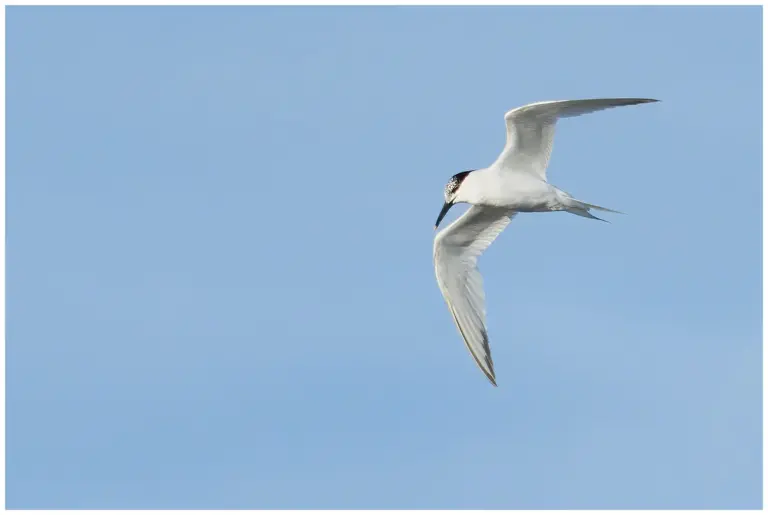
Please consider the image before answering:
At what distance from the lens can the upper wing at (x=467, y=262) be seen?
78.5 feet

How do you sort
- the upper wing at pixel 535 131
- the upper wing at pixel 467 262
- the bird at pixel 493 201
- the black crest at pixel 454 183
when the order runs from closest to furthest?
the upper wing at pixel 535 131
the bird at pixel 493 201
the black crest at pixel 454 183
the upper wing at pixel 467 262

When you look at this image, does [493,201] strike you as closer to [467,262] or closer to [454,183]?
[454,183]

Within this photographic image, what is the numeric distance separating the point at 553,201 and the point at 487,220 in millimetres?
2450

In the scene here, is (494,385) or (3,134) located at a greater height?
(3,134)

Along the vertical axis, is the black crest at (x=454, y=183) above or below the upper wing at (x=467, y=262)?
above

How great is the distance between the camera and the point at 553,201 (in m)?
21.8

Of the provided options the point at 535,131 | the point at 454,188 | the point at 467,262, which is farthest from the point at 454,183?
the point at 467,262

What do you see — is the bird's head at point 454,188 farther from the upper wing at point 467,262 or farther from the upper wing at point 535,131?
the upper wing at point 467,262

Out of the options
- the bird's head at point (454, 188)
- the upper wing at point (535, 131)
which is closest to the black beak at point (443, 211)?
the bird's head at point (454, 188)

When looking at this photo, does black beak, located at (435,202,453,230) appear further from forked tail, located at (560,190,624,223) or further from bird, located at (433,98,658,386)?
forked tail, located at (560,190,624,223)


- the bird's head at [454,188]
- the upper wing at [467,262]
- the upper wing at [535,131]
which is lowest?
the upper wing at [467,262]

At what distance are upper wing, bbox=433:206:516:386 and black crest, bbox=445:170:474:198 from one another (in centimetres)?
122

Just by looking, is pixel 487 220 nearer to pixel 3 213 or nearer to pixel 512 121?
pixel 512 121

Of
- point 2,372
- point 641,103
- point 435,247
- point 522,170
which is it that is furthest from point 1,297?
point 641,103
